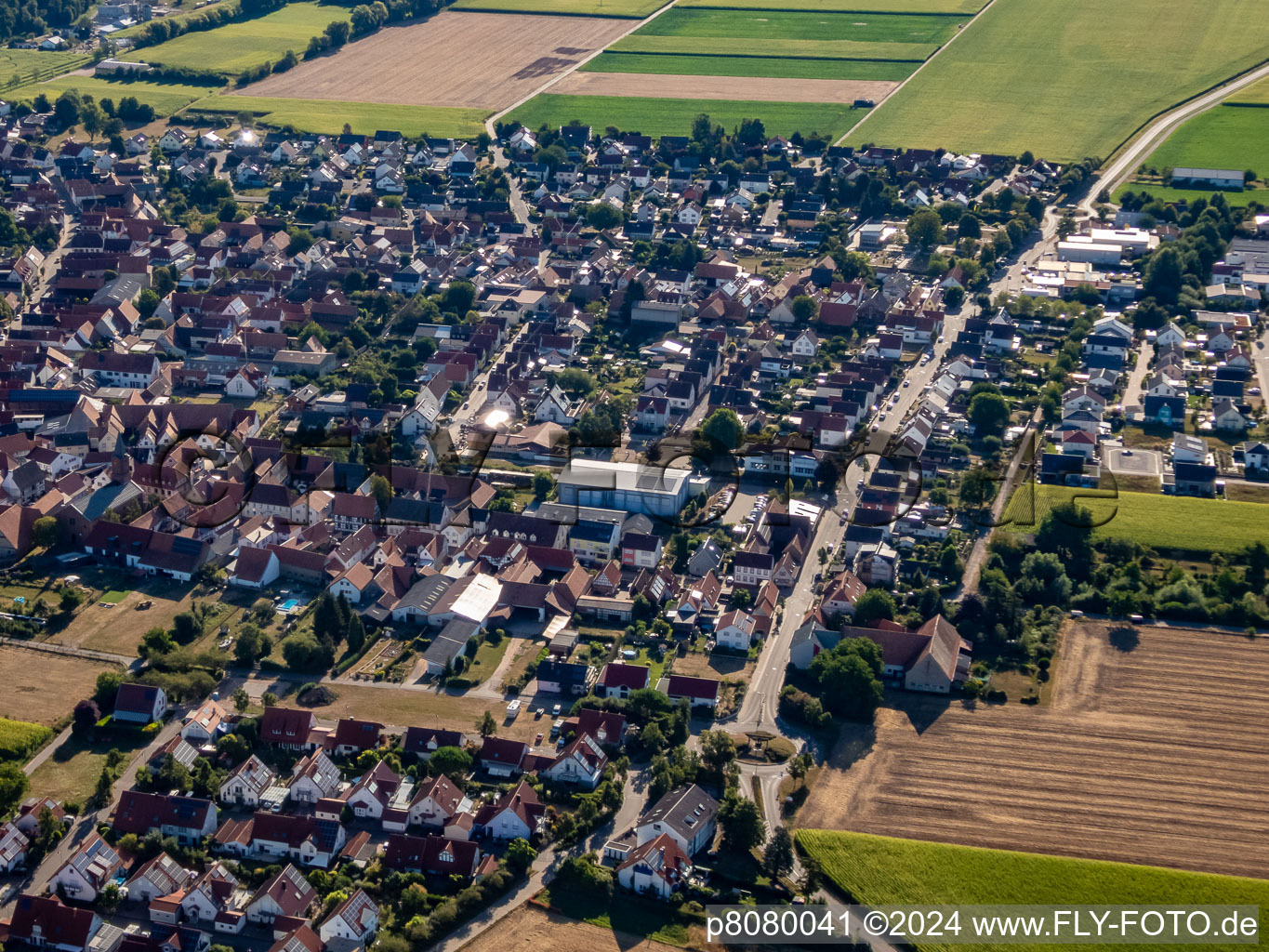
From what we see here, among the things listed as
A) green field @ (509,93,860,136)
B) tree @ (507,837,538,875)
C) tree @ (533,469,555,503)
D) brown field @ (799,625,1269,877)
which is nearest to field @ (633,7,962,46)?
green field @ (509,93,860,136)

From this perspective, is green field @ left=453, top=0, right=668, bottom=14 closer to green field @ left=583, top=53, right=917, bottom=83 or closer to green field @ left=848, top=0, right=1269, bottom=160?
green field @ left=583, top=53, right=917, bottom=83

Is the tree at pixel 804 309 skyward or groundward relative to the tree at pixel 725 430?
skyward

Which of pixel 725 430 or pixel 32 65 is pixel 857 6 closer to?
pixel 32 65

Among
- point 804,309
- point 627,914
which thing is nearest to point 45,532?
point 627,914

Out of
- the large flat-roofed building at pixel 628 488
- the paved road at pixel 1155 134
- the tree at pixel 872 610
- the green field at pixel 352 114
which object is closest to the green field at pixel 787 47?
the green field at pixel 352 114

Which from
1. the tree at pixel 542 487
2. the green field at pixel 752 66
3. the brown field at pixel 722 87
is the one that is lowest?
the tree at pixel 542 487

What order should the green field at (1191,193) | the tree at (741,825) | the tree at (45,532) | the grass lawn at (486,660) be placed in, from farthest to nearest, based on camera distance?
the green field at (1191,193)
the tree at (45,532)
the grass lawn at (486,660)
the tree at (741,825)

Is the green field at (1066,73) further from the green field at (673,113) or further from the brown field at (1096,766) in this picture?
the brown field at (1096,766)
